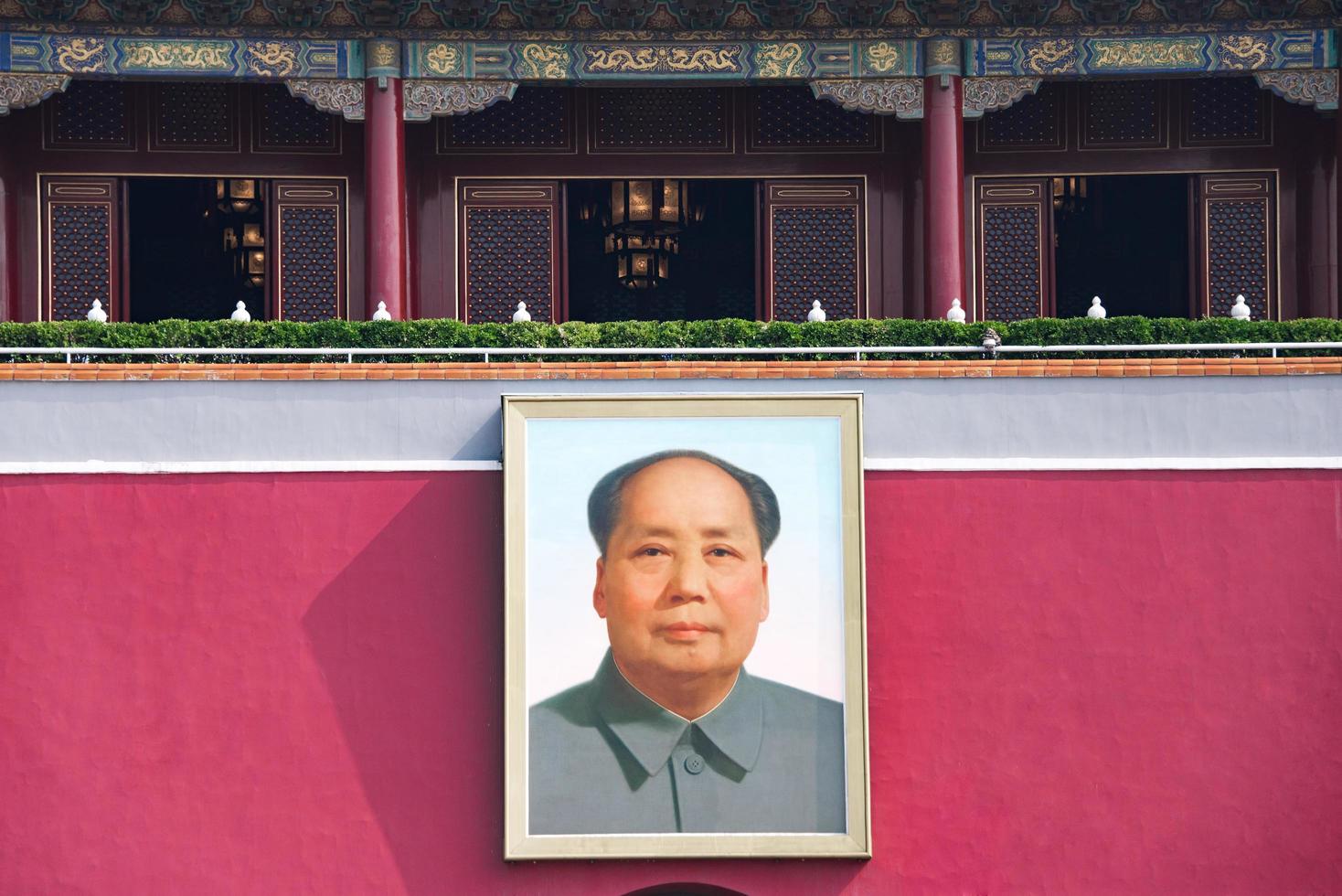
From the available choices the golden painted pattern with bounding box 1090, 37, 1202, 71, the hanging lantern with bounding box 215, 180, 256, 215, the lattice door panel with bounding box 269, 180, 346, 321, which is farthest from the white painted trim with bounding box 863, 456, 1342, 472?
the hanging lantern with bounding box 215, 180, 256, 215

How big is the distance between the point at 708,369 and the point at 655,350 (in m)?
0.51

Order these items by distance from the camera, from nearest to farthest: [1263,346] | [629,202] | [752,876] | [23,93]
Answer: [752,876] → [1263,346] → [23,93] → [629,202]

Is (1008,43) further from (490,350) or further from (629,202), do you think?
(490,350)

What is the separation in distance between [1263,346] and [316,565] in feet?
16.1

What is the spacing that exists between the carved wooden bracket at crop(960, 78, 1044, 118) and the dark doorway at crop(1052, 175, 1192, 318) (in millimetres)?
2528

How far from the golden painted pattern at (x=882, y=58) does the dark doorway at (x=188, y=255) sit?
5.22m

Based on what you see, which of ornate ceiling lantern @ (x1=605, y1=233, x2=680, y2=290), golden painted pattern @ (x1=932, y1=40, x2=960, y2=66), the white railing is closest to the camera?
the white railing

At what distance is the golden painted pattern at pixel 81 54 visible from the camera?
12.3 metres

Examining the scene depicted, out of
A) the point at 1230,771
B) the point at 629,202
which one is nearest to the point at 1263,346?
the point at 1230,771

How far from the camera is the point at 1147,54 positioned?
495 inches

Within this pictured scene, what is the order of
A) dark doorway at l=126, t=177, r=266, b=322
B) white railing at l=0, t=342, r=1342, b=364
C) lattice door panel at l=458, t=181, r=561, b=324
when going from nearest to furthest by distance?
1. white railing at l=0, t=342, r=1342, b=364
2. lattice door panel at l=458, t=181, r=561, b=324
3. dark doorway at l=126, t=177, r=266, b=322

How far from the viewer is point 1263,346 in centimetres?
1018

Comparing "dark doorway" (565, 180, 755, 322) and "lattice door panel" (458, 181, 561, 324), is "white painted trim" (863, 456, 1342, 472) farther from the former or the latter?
"dark doorway" (565, 180, 755, 322)

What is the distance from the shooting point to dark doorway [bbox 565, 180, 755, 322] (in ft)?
51.4
